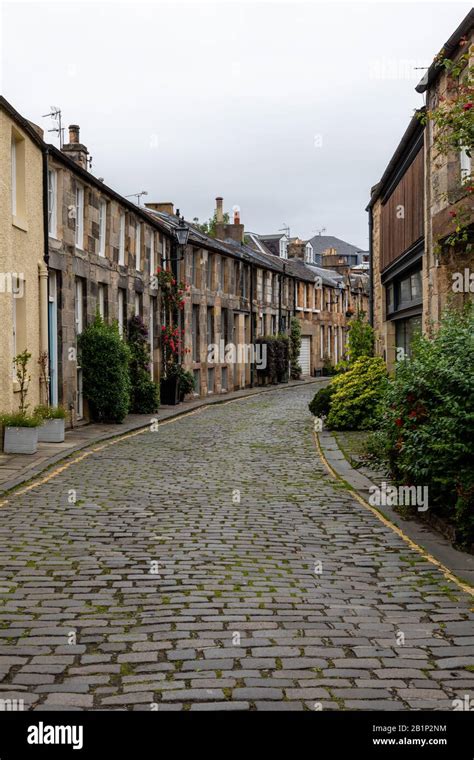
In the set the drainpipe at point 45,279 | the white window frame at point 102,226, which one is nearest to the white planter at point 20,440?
the drainpipe at point 45,279

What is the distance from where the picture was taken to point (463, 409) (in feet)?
24.1

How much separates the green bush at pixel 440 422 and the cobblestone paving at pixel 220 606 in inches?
24.1

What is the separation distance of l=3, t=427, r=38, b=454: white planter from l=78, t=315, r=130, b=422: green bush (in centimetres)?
547

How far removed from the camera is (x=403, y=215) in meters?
16.2

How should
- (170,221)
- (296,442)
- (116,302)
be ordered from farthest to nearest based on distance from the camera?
(170,221)
(116,302)
(296,442)

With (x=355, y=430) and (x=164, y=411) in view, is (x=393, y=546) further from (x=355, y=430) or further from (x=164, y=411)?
(x=164, y=411)

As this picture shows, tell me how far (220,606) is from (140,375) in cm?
1729

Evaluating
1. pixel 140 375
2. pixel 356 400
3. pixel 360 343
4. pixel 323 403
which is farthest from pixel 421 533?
pixel 140 375

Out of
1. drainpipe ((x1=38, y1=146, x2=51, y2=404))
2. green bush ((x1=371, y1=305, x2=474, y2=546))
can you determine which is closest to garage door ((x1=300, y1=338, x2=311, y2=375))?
drainpipe ((x1=38, y1=146, x2=51, y2=404))

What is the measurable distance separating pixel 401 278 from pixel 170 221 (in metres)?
15.3

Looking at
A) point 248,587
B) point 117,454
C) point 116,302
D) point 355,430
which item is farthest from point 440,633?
point 116,302

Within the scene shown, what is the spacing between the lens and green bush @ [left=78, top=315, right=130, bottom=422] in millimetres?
18797

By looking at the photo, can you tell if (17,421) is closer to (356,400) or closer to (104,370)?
(104,370)

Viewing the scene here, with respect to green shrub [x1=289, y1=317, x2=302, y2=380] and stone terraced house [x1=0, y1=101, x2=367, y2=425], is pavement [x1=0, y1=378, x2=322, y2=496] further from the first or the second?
green shrub [x1=289, y1=317, x2=302, y2=380]
